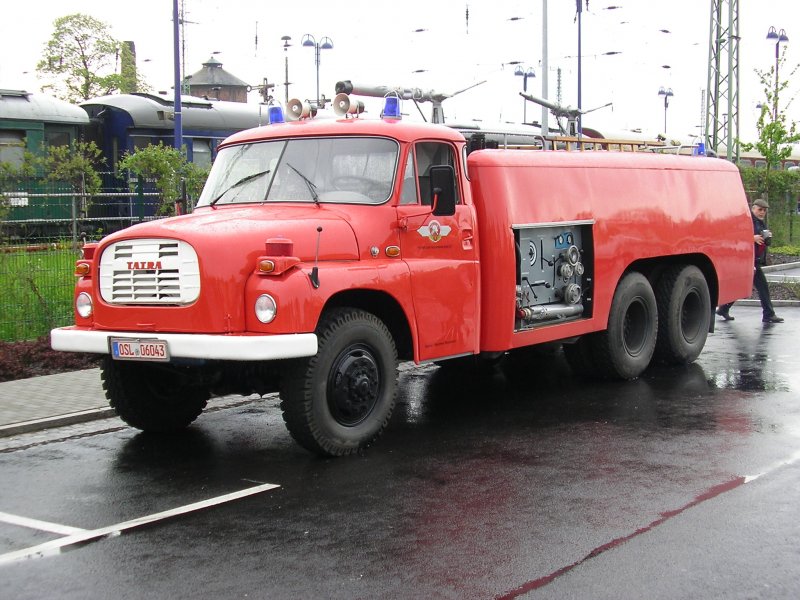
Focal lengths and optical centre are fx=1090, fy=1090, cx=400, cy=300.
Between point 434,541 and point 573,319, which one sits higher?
point 573,319

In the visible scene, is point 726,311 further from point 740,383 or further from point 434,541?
point 434,541

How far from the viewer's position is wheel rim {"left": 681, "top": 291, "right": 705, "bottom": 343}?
41.2ft

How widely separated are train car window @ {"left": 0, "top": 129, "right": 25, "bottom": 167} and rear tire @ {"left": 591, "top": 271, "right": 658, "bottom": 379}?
1632 centimetres

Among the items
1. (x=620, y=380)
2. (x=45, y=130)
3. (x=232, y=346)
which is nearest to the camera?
(x=232, y=346)

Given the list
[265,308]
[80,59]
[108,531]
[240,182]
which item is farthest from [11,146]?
[80,59]

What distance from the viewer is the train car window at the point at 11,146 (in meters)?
24.0

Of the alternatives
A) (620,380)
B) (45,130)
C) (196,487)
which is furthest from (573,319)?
(45,130)

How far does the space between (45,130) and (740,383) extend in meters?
19.8

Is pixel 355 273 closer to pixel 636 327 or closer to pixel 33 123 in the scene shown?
pixel 636 327

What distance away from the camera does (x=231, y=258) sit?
24.5 feet

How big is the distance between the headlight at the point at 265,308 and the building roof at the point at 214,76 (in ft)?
307

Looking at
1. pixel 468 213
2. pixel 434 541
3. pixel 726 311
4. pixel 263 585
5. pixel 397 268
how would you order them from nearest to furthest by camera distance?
pixel 263 585
pixel 434 541
pixel 397 268
pixel 468 213
pixel 726 311

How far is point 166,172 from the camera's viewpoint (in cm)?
1667

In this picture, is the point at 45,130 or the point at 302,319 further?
the point at 45,130
